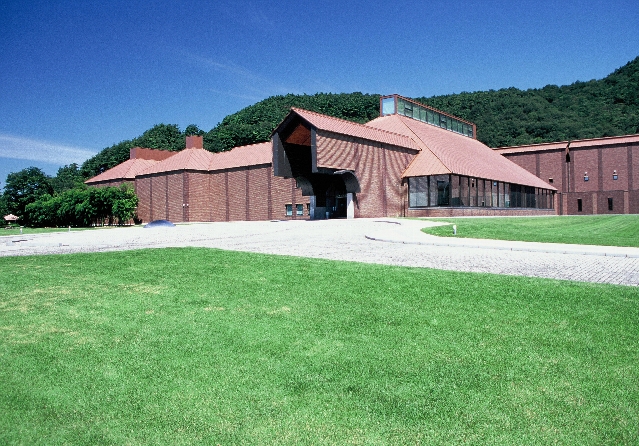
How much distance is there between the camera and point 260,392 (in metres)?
3.95

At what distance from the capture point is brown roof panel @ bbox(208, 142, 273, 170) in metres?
52.6

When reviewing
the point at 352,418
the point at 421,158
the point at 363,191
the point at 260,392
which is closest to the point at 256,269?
the point at 260,392

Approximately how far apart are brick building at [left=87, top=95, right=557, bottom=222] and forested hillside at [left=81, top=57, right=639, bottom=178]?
22717 millimetres

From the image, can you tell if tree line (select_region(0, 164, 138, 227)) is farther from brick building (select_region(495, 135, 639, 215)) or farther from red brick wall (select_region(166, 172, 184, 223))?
brick building (select_region(495, 135, 639, 215))

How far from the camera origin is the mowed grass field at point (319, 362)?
342cm

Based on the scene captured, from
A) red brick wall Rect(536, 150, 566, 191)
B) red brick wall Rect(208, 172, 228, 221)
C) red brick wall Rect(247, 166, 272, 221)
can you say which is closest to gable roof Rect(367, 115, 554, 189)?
red brick wall Rect(536, 150, 566, 191)

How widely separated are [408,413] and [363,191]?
113 ft

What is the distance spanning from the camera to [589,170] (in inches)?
2416

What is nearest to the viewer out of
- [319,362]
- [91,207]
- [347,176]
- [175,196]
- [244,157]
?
[319,362]

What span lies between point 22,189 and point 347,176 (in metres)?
56.0

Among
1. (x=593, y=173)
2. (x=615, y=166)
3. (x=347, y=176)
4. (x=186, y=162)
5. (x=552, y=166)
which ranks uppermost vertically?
(x=186, y=162)

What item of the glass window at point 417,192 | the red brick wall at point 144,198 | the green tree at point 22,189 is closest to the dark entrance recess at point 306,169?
the glass window at point 417,192

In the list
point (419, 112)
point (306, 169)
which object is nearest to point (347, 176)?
point (306, 169)

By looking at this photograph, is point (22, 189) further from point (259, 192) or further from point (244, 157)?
point (259, 192)
